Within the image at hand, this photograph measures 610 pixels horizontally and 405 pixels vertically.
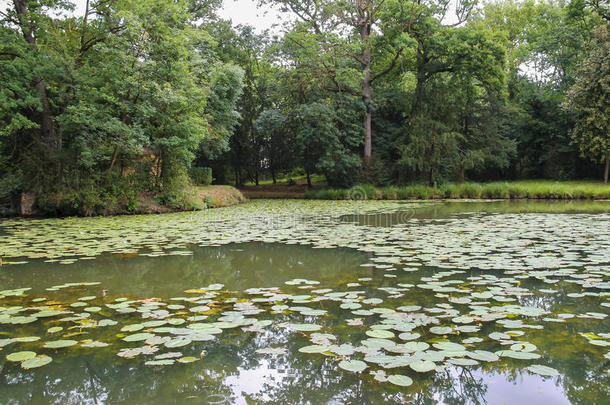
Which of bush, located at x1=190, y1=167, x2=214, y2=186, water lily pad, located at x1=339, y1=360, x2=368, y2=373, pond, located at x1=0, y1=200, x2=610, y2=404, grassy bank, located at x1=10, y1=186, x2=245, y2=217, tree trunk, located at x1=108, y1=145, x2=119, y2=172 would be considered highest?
tree trunk, located at x1=108, y1=145, x2=119, y2=172

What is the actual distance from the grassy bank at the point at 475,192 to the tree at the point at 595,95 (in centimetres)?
368

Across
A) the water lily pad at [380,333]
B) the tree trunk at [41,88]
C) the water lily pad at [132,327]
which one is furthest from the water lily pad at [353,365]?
the tree trunk at [41,88]

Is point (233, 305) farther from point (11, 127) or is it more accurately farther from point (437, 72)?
point (437, 72)

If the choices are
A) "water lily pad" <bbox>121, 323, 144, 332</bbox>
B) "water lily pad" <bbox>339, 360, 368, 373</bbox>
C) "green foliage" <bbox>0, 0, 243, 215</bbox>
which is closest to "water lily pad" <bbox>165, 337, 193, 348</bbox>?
"water lily pad" <bbox>121, 323, 144, 332</bbox>

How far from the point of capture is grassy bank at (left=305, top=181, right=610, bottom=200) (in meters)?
15.0

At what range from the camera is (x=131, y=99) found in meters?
10.4

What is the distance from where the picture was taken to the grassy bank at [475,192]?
49.1ft

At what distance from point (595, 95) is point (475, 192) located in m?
8.60

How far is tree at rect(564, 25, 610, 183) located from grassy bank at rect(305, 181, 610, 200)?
3.68 m

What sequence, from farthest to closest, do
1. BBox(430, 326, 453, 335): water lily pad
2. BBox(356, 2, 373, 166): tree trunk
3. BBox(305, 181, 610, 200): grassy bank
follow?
BBox(356, 2, 373, 166): tree trunk → BBox(305, 181, 610, 200): grassy bank → BBox(430, 326, 453, 335): water lily pad

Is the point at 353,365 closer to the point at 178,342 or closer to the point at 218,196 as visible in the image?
the point at 178,342

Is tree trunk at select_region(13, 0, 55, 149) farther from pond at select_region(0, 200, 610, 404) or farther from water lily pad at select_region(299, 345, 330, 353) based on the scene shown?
water lily pad at select_region(299, 345, 330, 353)

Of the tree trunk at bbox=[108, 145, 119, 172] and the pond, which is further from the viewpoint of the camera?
the tree trunk at bbox=[108, 145, 119, 172]

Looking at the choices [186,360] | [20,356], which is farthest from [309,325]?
[20,356]
